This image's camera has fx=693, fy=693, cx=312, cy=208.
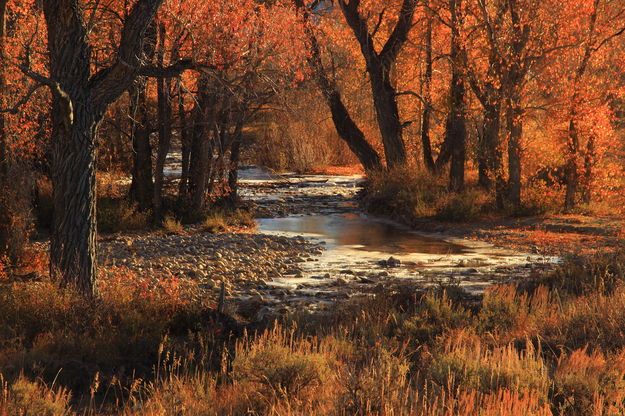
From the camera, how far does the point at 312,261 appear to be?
1320cm

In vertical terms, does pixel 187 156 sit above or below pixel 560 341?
above

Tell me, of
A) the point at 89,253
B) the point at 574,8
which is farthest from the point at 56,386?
the point at 574,8

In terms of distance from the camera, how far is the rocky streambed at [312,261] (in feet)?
32.7

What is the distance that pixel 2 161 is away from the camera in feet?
32.8

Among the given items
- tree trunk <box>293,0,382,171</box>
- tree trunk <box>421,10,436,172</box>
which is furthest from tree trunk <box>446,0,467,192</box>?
tree trunk <box>293,0,382,171</box>

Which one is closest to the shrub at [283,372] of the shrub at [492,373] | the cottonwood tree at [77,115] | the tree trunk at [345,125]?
the shrub at [492,373]

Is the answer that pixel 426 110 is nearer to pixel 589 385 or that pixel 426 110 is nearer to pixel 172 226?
pixel 172 226

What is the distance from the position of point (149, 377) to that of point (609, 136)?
51.3ft

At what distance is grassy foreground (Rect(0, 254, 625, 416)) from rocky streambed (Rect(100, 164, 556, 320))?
1050 mm

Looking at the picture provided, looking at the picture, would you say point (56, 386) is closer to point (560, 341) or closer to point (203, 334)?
point (203, 334)

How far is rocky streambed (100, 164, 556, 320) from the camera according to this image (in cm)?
997

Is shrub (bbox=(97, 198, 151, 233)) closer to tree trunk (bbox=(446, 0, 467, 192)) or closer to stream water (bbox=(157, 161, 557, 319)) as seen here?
stream water (bbox=(157, 161, 557, 319))

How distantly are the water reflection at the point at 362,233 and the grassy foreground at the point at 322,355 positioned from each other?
5.37 meters

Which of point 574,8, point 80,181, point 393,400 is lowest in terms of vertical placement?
point 393,400
